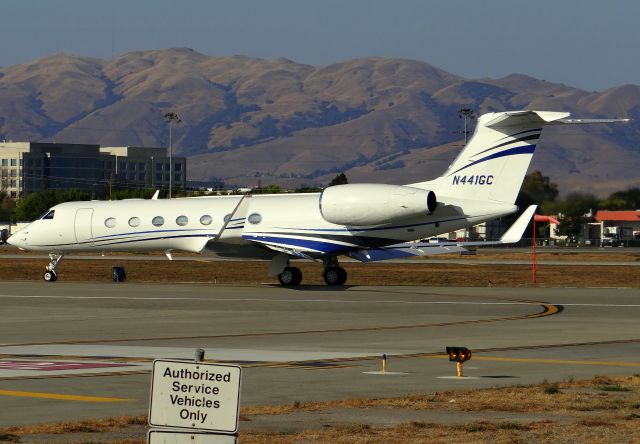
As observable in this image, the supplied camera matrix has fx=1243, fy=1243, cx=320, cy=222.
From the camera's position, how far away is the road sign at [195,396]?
32.0 feet

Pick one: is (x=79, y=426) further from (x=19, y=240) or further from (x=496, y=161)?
(x=19, y=240)

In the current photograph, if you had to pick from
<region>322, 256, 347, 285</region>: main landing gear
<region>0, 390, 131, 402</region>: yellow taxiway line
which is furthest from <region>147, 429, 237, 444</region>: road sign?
<region>322, 256, 347, 285</region>: main landing gear

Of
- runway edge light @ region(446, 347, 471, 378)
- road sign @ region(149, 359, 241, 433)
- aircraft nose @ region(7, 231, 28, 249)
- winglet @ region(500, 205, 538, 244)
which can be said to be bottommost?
runway edge light @ region(446, 347, 471, 378)

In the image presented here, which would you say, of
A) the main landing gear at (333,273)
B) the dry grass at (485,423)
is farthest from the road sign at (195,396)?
the main landing gear at (333,273)

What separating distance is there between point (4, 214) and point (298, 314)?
130 meters

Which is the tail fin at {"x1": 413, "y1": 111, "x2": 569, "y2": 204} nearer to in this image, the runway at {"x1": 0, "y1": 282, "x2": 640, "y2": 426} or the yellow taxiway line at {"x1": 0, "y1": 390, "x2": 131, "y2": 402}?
the runway at {"x1": 0, "y1": 282, "x2": 640, "y2": 426}

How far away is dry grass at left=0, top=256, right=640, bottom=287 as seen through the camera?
50750mm

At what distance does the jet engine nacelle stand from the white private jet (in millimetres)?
34

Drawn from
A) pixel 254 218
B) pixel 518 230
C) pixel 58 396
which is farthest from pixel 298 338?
pixel 518 230

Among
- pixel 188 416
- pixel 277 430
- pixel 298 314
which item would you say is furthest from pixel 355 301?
pixel 188 416

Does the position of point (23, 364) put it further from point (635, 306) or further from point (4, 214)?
point (4, 214)

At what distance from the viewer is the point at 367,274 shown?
53.9m

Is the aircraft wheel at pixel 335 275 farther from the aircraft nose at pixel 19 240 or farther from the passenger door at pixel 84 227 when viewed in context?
the aircraft nose at pixel 19 240

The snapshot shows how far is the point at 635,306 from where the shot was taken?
119ft
